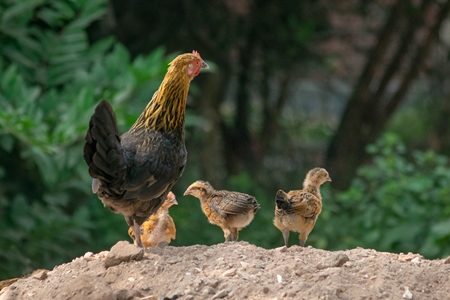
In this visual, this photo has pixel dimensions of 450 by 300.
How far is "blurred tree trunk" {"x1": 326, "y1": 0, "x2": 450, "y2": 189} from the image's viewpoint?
1328 centimetres

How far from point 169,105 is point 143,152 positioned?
431mm

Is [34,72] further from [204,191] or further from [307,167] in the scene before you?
[307,167]

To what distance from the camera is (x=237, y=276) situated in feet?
15.6

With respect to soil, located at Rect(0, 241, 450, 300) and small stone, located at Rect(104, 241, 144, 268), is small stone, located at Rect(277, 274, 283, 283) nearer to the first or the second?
soil, located at Rect(0, 241, 450, 300)

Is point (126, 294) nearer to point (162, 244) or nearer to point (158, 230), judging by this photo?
point (162, 244)

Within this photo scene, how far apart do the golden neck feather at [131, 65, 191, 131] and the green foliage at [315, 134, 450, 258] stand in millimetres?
4053

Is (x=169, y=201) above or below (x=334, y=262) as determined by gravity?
above

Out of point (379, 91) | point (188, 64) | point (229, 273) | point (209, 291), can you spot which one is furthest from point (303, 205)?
point (379, 91)

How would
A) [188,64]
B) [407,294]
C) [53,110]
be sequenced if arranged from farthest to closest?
[53,110]
[188,64]
[407,294]

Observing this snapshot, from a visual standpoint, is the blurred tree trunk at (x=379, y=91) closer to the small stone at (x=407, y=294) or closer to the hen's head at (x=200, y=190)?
the hen's head at (x=200, y=190)

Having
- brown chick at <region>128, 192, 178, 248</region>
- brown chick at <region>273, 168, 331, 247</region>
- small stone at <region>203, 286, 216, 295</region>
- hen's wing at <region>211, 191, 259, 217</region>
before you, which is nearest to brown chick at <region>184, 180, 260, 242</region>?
hen's wing at <region>211, 191, 259, 217</region>

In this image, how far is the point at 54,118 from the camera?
8992 millimetres

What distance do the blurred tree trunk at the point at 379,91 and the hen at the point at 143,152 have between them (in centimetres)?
743

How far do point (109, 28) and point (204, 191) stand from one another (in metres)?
5.45
